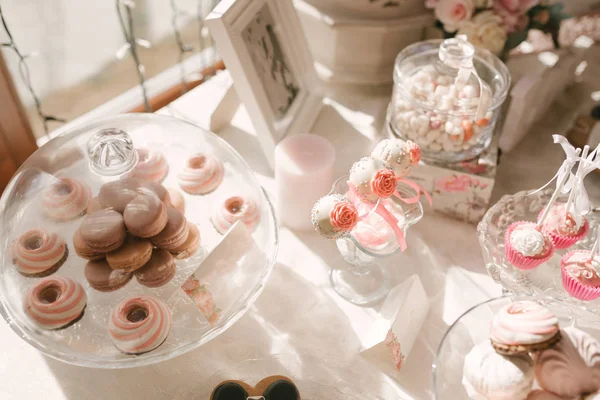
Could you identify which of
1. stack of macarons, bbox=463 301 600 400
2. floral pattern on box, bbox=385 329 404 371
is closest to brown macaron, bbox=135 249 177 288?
floral pattern on box, bbox=385 329 404 371

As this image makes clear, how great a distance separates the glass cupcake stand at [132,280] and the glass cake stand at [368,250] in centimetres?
13

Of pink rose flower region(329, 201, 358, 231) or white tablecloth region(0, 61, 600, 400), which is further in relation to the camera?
white tablecloth region(0, 61, 600, 400)

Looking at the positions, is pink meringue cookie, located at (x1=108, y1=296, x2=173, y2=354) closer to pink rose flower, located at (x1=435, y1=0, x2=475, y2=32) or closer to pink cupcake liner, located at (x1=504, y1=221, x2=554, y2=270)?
pink cupcake liner, located at (x1=504, y1=221, x2=554, y2=270)

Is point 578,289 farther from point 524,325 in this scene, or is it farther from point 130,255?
point 130,255

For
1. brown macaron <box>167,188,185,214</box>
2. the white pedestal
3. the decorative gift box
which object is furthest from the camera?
the white pedestal

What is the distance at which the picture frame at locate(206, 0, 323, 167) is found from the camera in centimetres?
99

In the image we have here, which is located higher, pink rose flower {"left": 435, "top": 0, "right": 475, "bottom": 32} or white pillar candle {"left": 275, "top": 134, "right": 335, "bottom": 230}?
pink rose flower {"left": 435, "top": 0, "right": 475, "bottom": 32}

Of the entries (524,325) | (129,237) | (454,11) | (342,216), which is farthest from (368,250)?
(454,11)

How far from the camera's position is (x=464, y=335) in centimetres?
81

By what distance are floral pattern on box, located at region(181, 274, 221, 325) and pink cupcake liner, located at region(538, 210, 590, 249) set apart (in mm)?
509

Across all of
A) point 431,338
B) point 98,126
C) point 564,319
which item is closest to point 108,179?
point 98,126

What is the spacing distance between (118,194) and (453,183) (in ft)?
1.90

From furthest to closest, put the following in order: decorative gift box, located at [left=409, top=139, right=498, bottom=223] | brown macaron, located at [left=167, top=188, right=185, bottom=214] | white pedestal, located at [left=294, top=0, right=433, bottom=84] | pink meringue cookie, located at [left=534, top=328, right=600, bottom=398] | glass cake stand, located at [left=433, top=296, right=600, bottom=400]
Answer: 1. white pedestal, located at [left=294, top=0, right=433, bottom=84]
2. decorative gift box, located at [left=409, top=139, right=498, bottom=223]
3. brown macaron, located at [left=167, top=188, right=185, bottom=214]
4. glass cake stand, located at [left=433, top=296, right=600, bottom=400]
5. pink meringue cookie, located at [left=534, top=328, right=600, bottom=398]

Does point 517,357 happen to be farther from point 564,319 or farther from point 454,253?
point 454,253
